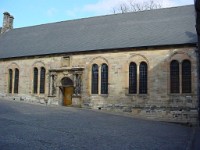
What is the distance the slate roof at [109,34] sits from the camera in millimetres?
19411

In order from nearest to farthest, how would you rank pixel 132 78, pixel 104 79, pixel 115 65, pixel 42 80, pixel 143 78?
pixel 143 78
pixel 132 78
pixel 115 65
pixel 104 79
pixel 42 80

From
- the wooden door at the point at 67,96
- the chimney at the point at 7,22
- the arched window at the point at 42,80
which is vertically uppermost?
the chimney at the point at 7,22

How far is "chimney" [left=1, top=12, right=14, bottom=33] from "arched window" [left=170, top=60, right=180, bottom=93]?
2097 cm

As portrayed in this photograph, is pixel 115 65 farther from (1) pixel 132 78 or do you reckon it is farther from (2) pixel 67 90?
(2) pixel 67 90

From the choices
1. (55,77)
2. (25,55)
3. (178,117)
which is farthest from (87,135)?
(25,55)

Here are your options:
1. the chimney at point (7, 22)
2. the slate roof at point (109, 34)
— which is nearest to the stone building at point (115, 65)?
the slate roof at point (109, 34)

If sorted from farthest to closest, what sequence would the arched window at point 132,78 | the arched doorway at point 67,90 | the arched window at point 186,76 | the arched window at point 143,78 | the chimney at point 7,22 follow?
the chimney at point 7,22
the arched doorway at point 67,90
the arched window at point 132,78
the arched window at point 143,78
the arched window at point 186,76

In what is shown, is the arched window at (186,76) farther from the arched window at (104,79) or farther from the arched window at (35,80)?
the arched window at (35,80)

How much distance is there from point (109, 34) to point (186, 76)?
7528 millimetres

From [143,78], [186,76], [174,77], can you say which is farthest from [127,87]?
[186,76]

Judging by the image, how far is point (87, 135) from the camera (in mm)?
9320

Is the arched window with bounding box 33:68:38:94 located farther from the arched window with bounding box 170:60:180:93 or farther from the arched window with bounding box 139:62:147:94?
the arched window with bounding box 170:60:180:93

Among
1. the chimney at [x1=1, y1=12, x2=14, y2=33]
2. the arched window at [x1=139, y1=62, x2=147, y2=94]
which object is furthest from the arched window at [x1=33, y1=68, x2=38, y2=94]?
the chimney at [x1=1, y1=12, x2=14, y2=33]

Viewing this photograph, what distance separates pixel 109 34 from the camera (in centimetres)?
2219
